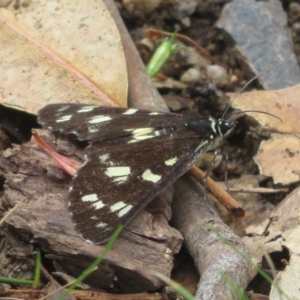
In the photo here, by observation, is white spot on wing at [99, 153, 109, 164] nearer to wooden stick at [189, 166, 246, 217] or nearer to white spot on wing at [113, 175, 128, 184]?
white spot on wing at [113, 175, 128, 184]

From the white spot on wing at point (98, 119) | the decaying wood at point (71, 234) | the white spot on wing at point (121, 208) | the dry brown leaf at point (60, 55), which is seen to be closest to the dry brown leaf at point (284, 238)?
the decaying wood at point (71, 234)

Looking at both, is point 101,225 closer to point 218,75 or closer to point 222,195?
point 222,195

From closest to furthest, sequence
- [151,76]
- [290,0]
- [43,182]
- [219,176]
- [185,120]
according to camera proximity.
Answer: [43,182], [185,120], [219,176], [151,76], [290,0]

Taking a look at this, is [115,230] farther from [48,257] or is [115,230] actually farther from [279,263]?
[279,263]

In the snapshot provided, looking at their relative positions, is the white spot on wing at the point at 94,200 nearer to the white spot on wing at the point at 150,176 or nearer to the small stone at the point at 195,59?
the white spot on wing at the point at 150,176

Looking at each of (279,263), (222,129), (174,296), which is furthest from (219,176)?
(174,296)

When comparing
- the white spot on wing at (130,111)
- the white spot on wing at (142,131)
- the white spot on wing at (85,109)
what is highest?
the white spot on wing at (85,109)
